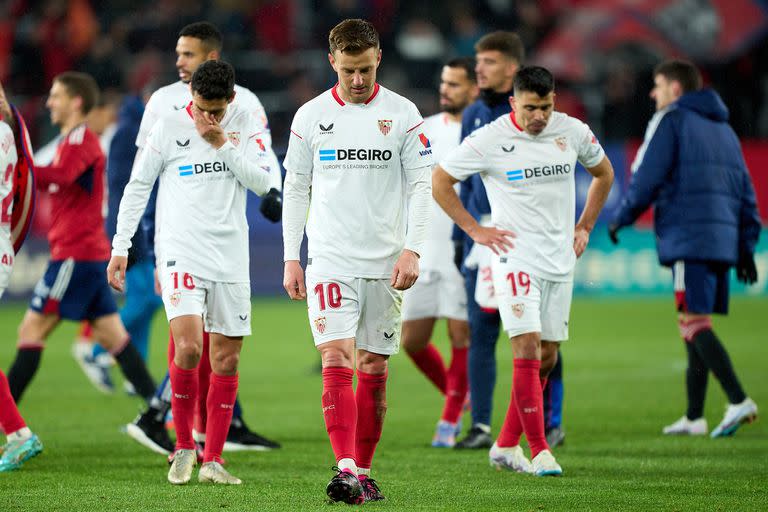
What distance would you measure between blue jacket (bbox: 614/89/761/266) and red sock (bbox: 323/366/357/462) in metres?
3.69

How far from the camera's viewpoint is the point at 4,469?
7.17m

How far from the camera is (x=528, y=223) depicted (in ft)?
23.4

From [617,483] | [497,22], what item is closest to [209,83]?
[617,483]

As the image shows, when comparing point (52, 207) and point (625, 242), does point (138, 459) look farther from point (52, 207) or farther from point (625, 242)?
point (625, 242)

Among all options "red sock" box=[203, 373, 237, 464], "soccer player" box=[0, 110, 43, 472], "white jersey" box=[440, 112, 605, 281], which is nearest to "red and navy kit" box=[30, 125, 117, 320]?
"soccer player" box=[0, 110, 43, 472]

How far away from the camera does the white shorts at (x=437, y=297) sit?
8906 millimetres

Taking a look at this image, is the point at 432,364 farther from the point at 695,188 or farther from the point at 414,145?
the point at 414,145

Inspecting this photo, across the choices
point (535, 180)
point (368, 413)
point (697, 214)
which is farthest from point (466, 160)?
point (697, 214)

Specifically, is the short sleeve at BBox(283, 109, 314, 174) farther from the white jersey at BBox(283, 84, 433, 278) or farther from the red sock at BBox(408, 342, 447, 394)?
the red sock at BBox(408, 342, 447, 394)

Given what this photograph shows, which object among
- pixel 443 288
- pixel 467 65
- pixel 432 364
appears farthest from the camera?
pixel 432 364

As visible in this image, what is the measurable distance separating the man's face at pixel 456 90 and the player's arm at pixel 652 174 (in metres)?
1.33

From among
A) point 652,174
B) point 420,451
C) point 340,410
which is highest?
point 652,174

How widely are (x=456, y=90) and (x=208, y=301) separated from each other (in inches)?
121

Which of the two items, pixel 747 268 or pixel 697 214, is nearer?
pixel 697 214
